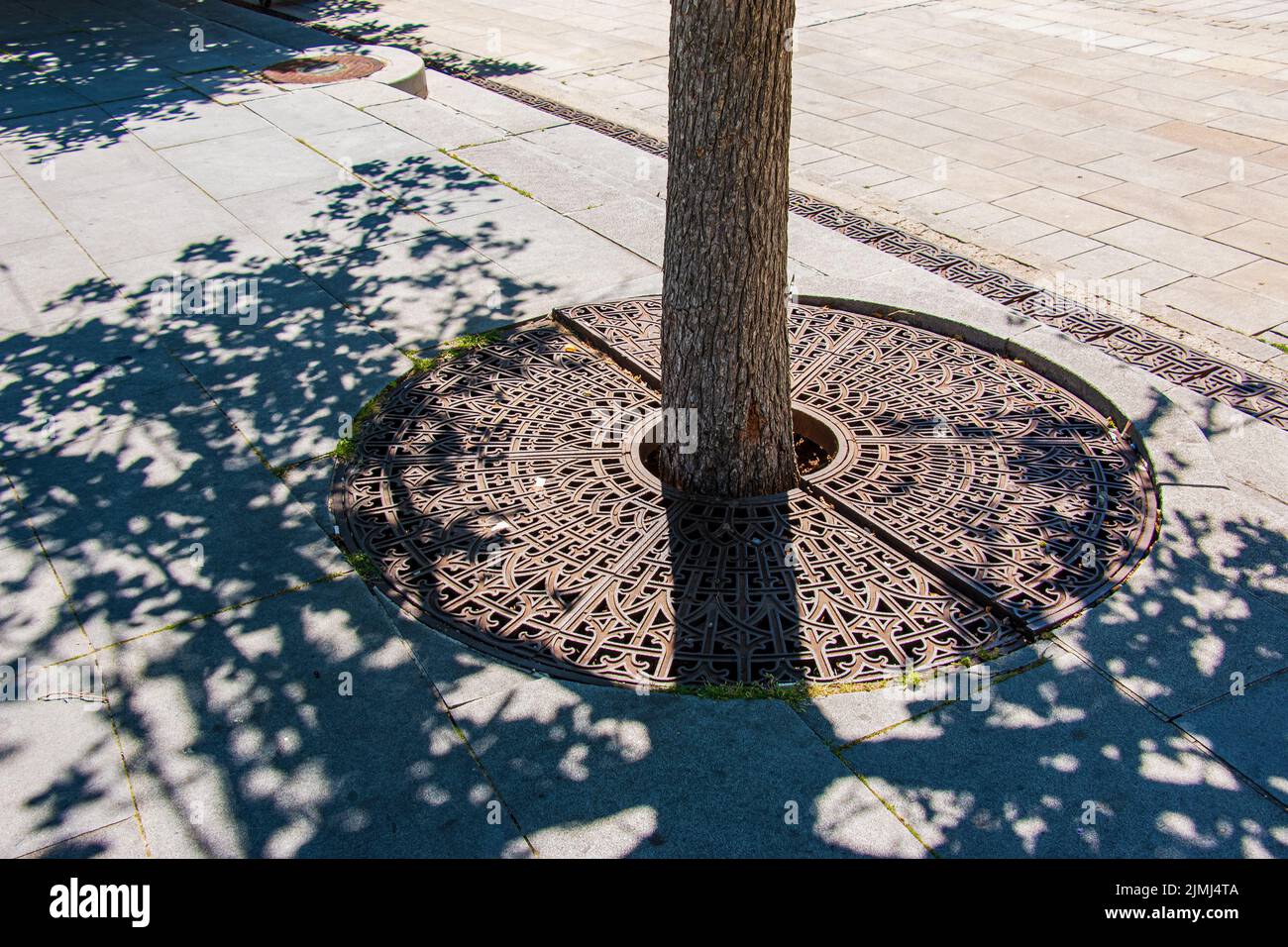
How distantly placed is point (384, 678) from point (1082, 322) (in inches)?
201

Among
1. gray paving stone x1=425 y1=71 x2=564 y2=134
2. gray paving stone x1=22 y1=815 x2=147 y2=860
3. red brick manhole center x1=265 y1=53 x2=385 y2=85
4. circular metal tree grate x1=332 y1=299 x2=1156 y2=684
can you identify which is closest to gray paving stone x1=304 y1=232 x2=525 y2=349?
circular metal tree grate x1=332 y1=299 x2=1156 y2=684

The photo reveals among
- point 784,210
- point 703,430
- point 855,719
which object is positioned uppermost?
point 784,210

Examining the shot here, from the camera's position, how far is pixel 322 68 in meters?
12.7

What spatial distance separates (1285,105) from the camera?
36.8 feet

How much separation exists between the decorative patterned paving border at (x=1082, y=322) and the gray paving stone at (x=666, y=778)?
3842mm

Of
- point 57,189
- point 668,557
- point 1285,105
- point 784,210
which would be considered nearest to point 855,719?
point 668,557

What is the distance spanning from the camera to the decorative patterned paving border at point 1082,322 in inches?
249

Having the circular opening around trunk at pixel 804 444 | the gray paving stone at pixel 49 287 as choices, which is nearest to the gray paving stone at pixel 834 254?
the circular opening around trunk at pixel 804 444

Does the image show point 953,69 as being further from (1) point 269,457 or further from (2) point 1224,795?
(2) point 1224,795

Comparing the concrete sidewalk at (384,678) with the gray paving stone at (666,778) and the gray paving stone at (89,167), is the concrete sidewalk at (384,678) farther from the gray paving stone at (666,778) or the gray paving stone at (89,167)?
the gray paving stone at (89,167)

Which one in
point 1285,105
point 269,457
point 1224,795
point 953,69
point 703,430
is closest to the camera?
point 1224,795

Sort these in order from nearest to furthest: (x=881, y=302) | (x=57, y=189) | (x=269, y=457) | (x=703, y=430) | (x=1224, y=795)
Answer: (x=1224, y=795) < (x=703, y=430) < (x=269, y=457) < (x=881, y=302) < (x=57, y=189)

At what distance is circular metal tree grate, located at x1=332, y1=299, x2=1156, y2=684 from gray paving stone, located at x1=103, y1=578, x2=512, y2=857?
0.39 meters

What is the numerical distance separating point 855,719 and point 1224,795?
121 centimetres
